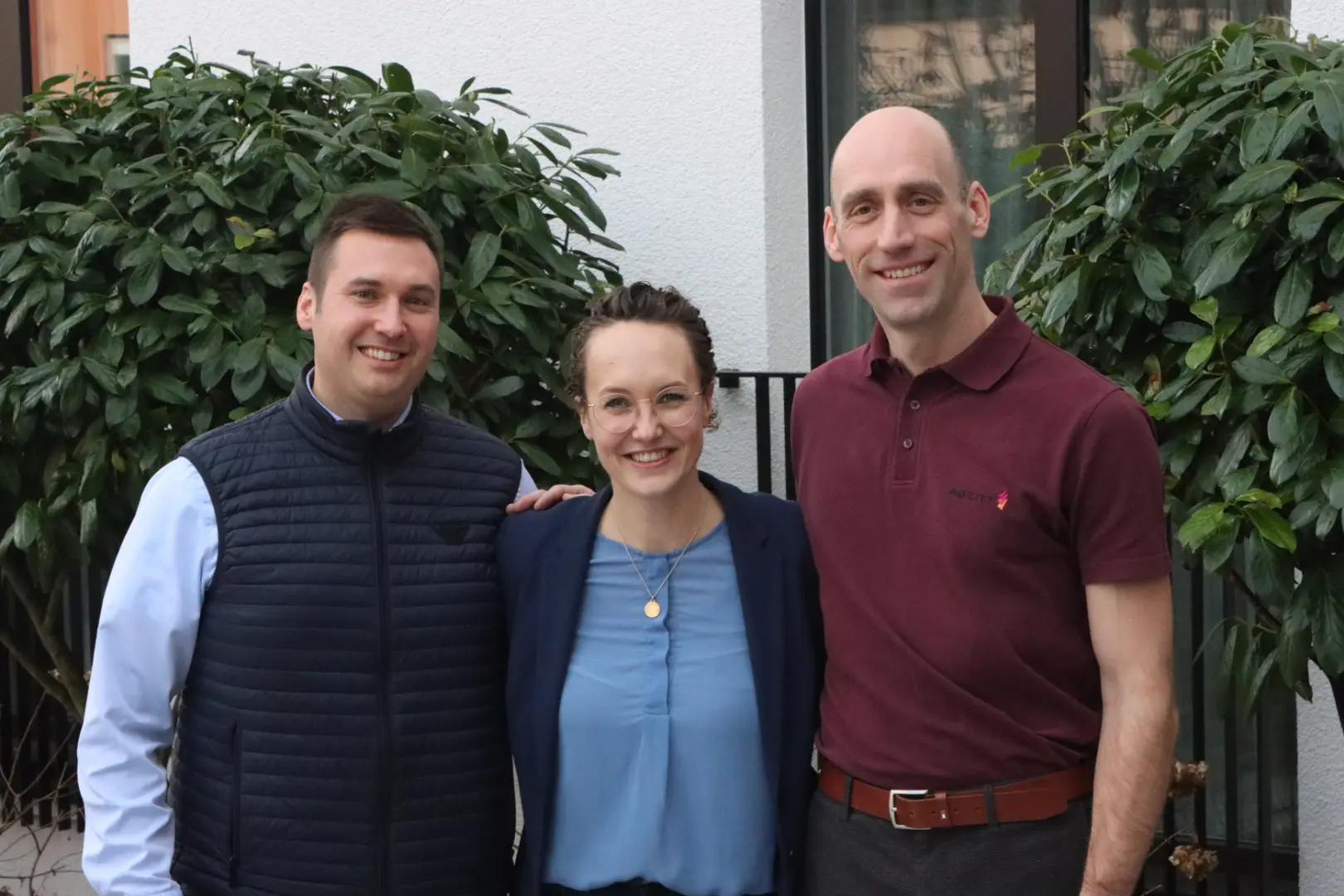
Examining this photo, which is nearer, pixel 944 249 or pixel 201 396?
pixel 944 249

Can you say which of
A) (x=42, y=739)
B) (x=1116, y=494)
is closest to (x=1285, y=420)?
A: (x=1116, y=494)

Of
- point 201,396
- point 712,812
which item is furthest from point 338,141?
point 712,812

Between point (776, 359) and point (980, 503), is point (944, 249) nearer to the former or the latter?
point (980, 503)

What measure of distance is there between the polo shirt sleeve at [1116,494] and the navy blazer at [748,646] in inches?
21.5

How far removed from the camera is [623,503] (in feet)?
9.61

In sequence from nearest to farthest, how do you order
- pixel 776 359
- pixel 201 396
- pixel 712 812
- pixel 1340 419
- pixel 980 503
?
pixel 980 503, pixel 712 812, pixel 1340 419, pixel 201 396, pixel 776 359

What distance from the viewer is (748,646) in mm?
2826

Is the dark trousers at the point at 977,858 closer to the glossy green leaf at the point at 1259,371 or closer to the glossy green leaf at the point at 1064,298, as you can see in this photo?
the glossy green leaf at the point at 1259,371

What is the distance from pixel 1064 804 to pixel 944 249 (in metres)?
0.91

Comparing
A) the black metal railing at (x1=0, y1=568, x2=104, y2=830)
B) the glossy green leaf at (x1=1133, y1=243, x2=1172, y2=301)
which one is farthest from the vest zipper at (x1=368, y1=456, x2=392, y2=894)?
the black metal railing at (x1=0, y1=568, x2=104, y2=830)

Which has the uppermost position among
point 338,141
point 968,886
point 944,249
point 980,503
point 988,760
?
point 338,141

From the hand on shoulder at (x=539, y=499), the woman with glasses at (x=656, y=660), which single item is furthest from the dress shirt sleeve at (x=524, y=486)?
the woman with glasses at (x=656, y=660)

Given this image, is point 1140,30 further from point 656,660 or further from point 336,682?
point 336,682

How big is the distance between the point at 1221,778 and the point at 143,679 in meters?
3.41
